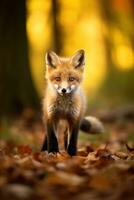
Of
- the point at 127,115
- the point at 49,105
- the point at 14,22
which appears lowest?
the point at 127,115

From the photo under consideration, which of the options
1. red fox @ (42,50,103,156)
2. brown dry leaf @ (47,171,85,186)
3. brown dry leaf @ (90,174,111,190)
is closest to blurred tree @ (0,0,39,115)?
red fox @ (42,50,103,156)

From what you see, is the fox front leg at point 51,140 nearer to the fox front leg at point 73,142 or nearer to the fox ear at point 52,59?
the fox front leg at point 73,142

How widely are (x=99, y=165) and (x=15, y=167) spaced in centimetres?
105

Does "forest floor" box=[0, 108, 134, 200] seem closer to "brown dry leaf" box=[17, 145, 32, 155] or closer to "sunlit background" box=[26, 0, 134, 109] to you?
"brown dry leaf" box=[17, 145, 32, 155]

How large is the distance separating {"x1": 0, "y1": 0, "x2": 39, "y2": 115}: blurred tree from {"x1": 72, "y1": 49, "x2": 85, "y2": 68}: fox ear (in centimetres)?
677

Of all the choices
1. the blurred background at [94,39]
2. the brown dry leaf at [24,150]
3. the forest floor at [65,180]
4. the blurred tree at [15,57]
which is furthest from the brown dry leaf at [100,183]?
the blurred background at [94,39]

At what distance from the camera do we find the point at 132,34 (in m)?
32.1

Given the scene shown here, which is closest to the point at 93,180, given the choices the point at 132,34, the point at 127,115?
the point at 127,115

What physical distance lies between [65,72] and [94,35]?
3026 centimetres

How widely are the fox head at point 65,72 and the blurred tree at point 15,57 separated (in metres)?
6.75

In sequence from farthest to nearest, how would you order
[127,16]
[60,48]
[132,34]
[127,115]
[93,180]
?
[127,16]
[132,34]
[60,48]
[127,115]
[93,180]

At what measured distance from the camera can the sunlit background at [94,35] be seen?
32312 mm

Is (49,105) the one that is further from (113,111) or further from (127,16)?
(127,16)

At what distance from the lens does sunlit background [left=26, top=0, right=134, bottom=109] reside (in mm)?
32312
